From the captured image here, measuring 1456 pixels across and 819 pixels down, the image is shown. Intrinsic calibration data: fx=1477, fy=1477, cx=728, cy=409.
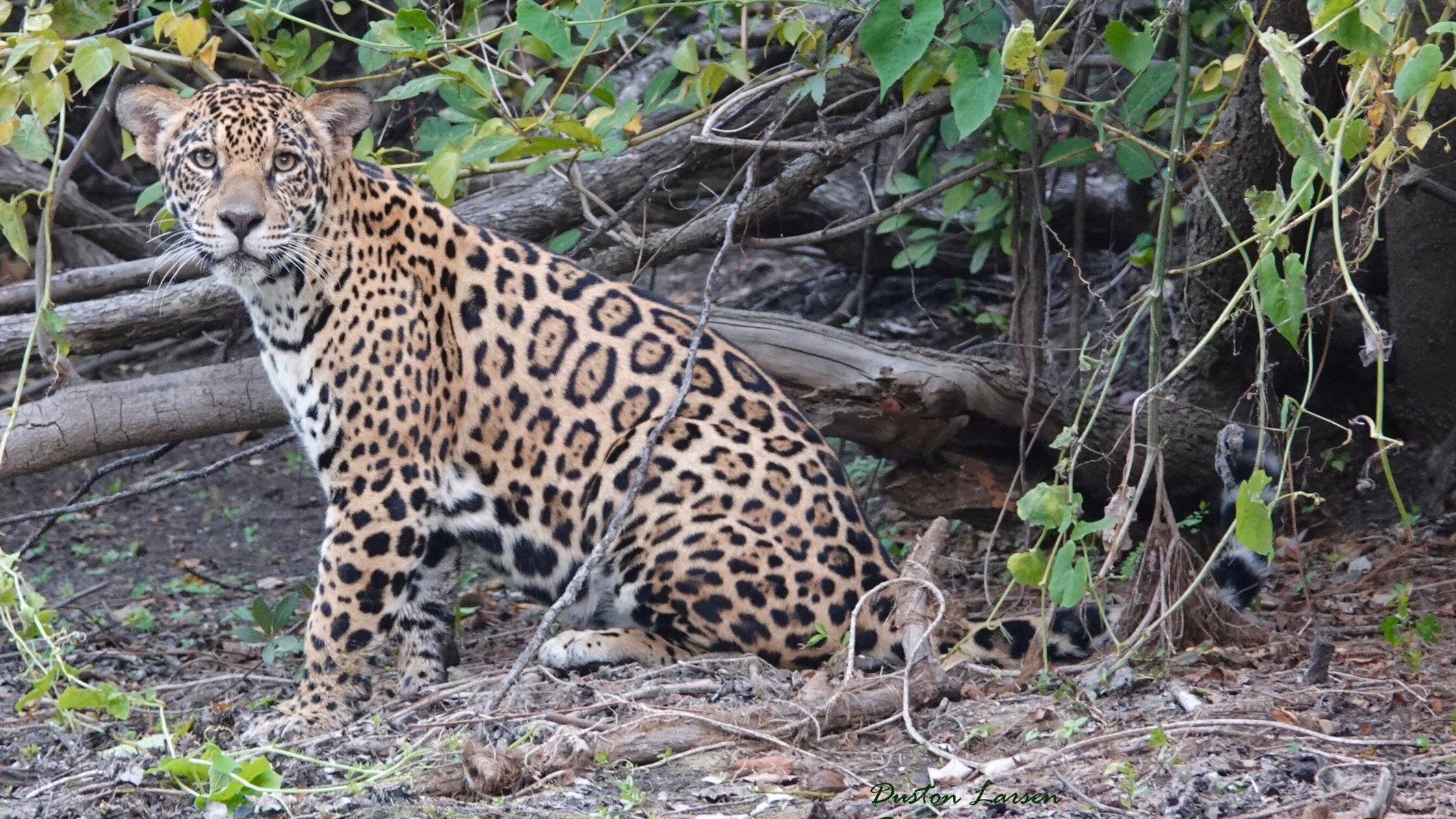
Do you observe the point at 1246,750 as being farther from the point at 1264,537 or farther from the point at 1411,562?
the point at 1411,562

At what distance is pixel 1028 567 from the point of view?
4.34 meters

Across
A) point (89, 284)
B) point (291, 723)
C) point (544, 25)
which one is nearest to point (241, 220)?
point (544, 25)

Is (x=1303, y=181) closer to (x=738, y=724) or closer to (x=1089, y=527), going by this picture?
(x=1089, y=527)

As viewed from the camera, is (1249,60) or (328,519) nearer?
(328,519)

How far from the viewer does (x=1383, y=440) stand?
3.64 metres

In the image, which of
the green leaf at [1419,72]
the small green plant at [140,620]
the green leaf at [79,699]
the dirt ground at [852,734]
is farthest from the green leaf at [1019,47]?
the small green plant at [140,620]

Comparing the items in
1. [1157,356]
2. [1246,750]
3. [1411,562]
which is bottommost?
[1411,562]

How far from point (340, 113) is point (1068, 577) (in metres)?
3.32

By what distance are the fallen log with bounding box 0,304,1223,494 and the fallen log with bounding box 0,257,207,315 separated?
0.32 meters

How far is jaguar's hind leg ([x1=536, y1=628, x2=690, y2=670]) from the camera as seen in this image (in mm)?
5660

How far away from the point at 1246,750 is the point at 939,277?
19.3ft

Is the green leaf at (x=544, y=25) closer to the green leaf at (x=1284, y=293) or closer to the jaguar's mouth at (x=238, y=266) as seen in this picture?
the jaguar's mouth at (x=238, y=266)

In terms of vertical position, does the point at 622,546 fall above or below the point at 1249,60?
below

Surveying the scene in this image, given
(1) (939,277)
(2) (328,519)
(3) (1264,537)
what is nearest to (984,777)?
(3) (1264,537)
